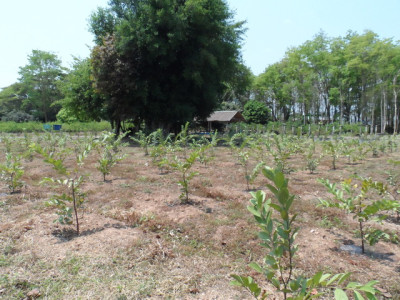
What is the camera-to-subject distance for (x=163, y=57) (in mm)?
16984

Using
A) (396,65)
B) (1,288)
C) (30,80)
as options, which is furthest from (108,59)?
(30,80)

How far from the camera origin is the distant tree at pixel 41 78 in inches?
1799

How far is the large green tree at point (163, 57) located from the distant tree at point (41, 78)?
3228 centimetres

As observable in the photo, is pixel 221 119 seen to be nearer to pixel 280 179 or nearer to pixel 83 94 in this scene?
pixel 83 94

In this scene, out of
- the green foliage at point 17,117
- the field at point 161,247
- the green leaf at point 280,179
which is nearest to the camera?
the green leaf at point 280,179

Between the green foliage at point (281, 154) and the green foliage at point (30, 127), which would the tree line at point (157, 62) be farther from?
the green foliage at point (281, 154)

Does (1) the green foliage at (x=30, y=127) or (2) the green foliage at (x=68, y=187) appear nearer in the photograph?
(2) the green foliage at (x=68, y=187)

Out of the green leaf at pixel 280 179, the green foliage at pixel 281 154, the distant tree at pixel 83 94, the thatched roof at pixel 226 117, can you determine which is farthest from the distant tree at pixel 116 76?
the green leaf at pixel 280 179

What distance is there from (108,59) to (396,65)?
1306 inches

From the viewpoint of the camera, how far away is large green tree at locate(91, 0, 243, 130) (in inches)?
615

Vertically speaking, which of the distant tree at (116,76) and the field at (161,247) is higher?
the distant tree at (116,76)

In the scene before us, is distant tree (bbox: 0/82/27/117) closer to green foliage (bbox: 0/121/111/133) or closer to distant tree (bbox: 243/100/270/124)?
green foliage (bbox: 0/121/111/133)

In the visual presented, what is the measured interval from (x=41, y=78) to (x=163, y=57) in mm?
37959

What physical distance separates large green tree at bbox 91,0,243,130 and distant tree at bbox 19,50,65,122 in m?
32.3
